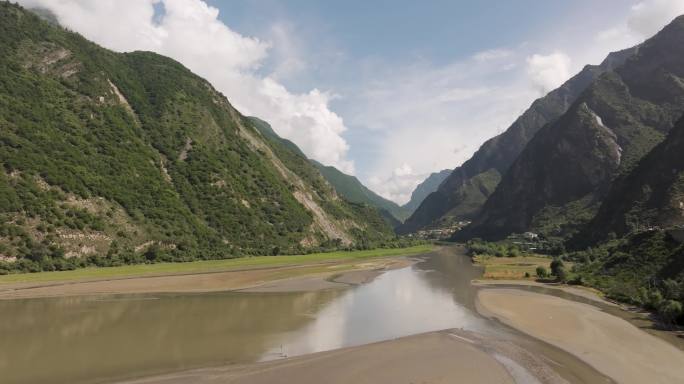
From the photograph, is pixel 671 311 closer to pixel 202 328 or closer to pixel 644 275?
pixel 644 275

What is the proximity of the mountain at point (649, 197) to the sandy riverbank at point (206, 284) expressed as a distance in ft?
203

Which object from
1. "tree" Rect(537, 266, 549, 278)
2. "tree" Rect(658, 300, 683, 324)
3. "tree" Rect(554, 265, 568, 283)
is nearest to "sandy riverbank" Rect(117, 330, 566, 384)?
"tree" Rect(658, 300, 683, 324)

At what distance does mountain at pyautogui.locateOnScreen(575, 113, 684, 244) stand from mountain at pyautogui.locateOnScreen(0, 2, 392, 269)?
80215 mm

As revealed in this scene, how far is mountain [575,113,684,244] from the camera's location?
89.0 meters

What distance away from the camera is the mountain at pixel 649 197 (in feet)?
292

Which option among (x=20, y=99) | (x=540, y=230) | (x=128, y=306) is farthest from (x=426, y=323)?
(x=540, y=230)

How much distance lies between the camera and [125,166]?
102 m

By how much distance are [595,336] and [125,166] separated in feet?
327

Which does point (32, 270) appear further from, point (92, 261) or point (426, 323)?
point (426, 323)

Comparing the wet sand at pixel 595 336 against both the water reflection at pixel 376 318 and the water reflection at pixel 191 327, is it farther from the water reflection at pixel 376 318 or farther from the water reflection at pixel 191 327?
the water reflection at pixel 376 318

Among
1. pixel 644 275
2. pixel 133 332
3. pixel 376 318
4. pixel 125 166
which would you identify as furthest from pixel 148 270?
pixel 644 275

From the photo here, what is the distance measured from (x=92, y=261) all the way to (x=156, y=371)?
55796 mm

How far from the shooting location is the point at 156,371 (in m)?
22.8

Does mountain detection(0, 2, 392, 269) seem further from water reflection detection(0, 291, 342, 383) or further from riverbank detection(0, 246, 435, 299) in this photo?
water reflection detection(0, 291, 342, 383)
